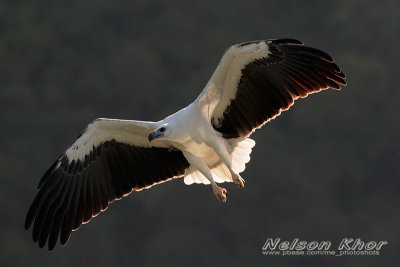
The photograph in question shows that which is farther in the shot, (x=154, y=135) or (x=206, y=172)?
(x=206, y=172)

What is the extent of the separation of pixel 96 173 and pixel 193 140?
1.58m

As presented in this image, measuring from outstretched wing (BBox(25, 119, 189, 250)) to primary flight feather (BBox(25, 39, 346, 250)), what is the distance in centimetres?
1

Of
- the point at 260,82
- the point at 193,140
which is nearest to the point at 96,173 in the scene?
the point at 193,140

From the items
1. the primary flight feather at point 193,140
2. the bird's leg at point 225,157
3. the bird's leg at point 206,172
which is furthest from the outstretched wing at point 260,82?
the bird's leg at point 206,172

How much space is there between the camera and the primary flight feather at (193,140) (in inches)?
494

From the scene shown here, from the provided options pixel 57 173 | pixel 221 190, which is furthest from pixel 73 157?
pixel 221 190

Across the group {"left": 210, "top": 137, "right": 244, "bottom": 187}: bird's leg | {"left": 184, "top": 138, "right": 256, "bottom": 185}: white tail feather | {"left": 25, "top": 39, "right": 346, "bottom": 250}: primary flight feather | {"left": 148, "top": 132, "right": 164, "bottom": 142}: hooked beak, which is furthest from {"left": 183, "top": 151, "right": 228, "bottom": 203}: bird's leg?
{"left": 148, "top": 132, "right": 164, "bottom": 142}: hooked beak

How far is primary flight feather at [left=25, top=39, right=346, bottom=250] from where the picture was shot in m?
12.5

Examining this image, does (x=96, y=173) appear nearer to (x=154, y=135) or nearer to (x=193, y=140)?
(x=154, y=135)

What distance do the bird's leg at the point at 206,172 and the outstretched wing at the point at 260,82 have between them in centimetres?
48

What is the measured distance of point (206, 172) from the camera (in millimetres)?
12773

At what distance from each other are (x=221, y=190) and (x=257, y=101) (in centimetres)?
121

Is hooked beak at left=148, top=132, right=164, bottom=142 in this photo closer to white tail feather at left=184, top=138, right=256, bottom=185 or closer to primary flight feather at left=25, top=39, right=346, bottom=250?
primary flight feather at left=25, top=39, right=346, bottom=250

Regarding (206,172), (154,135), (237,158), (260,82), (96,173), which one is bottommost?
(206,172)
